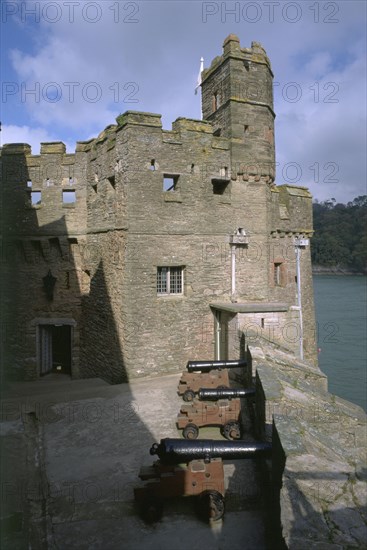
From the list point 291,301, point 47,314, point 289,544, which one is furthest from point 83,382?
point 289,544

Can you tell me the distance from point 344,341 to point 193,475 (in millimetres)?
34652

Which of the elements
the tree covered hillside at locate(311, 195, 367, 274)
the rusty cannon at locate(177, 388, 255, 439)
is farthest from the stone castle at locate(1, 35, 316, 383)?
the tree covered hillside at locate(311, 195, 367, 274)

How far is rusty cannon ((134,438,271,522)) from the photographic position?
4.88m

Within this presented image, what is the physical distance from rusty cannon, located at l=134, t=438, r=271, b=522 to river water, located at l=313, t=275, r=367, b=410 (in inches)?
893

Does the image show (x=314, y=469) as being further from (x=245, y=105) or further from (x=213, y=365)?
(x=245, y=105)

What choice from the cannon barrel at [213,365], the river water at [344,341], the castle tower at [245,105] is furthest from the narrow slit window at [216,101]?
the river water at [344,341]

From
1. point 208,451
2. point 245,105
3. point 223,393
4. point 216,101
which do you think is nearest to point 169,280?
point 223,393

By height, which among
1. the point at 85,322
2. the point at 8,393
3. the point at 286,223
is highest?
the point at 286,223

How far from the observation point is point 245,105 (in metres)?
13.8

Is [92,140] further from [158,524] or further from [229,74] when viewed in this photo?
[158,524]

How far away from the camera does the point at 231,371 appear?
1113 centimetres

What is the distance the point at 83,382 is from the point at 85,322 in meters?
2.43

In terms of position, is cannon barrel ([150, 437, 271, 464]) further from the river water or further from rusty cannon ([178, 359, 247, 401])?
the river water

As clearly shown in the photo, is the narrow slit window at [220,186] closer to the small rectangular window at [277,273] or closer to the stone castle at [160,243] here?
the stone castle at [160,243]
